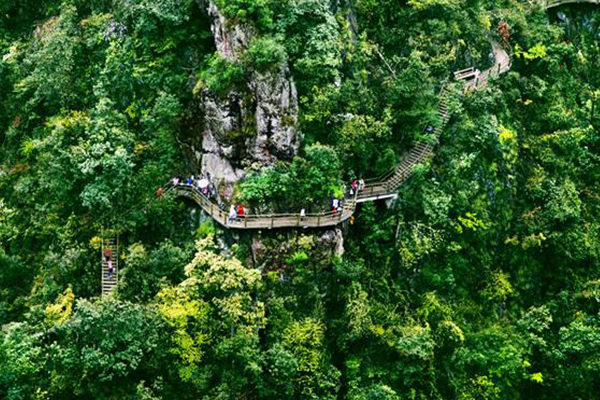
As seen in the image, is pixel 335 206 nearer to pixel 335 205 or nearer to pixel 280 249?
pixel 335 205

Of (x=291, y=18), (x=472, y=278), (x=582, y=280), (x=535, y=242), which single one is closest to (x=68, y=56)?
(x=291, y=18)

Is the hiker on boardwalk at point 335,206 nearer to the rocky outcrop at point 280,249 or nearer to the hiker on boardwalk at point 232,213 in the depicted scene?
the rocky outcrop at point 280,249

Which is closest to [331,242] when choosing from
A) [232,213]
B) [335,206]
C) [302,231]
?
[302,231]

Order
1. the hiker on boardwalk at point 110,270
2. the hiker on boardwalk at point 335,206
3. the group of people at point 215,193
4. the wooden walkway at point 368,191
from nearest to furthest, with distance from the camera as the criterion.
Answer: the group of people at point 215,193, the wooden walkway at point 368,191, the hiker on boardwalk at point 110,270, the hiker on boardwalk at point 335,206

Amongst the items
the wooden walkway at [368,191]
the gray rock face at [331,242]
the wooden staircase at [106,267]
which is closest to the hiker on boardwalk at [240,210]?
the wooden walkway at [368,191]

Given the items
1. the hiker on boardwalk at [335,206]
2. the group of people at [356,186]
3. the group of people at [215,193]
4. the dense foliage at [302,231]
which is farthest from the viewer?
the group of people at [356,186]

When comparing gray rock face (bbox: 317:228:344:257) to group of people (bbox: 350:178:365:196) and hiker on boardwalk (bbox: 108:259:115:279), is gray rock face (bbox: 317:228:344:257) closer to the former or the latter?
group of people (bbox: 350:178:365:196)
